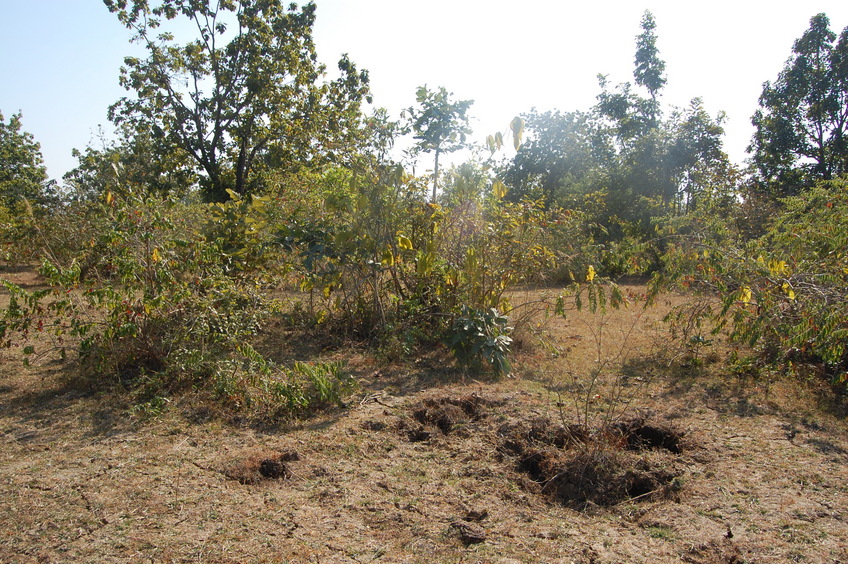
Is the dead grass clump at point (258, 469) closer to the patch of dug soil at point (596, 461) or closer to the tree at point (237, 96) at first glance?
the patch of dug soil at point (596, 461)

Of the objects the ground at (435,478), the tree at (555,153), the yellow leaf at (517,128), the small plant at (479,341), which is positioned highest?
the tree at (555,153)

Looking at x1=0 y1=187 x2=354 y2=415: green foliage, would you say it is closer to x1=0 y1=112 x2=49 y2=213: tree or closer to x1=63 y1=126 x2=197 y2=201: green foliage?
x1=63 y1=126 x2=197 y2=201: green foliage

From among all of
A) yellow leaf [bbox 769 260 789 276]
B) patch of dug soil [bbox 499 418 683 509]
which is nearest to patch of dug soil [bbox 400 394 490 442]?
patch of dug soil [bbox 499 418 683 509]

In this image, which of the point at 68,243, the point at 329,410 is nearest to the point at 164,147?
the point at 68,243

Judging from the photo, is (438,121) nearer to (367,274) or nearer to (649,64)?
(367,274)

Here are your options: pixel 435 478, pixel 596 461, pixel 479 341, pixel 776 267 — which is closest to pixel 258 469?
pixel 435 478

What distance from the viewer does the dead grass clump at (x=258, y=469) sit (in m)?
3.13

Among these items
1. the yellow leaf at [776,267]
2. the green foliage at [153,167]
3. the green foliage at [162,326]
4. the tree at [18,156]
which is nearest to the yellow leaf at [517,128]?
A: the yellow leaf at [776,267]

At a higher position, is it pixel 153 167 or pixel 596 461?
pixel 153 167

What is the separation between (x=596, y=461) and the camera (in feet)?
10.5

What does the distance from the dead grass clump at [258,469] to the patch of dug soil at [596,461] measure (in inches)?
49.6

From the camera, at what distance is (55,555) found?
2391mm

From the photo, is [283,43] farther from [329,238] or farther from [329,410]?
[329,410]

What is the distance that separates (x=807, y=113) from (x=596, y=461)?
65.0 feet
